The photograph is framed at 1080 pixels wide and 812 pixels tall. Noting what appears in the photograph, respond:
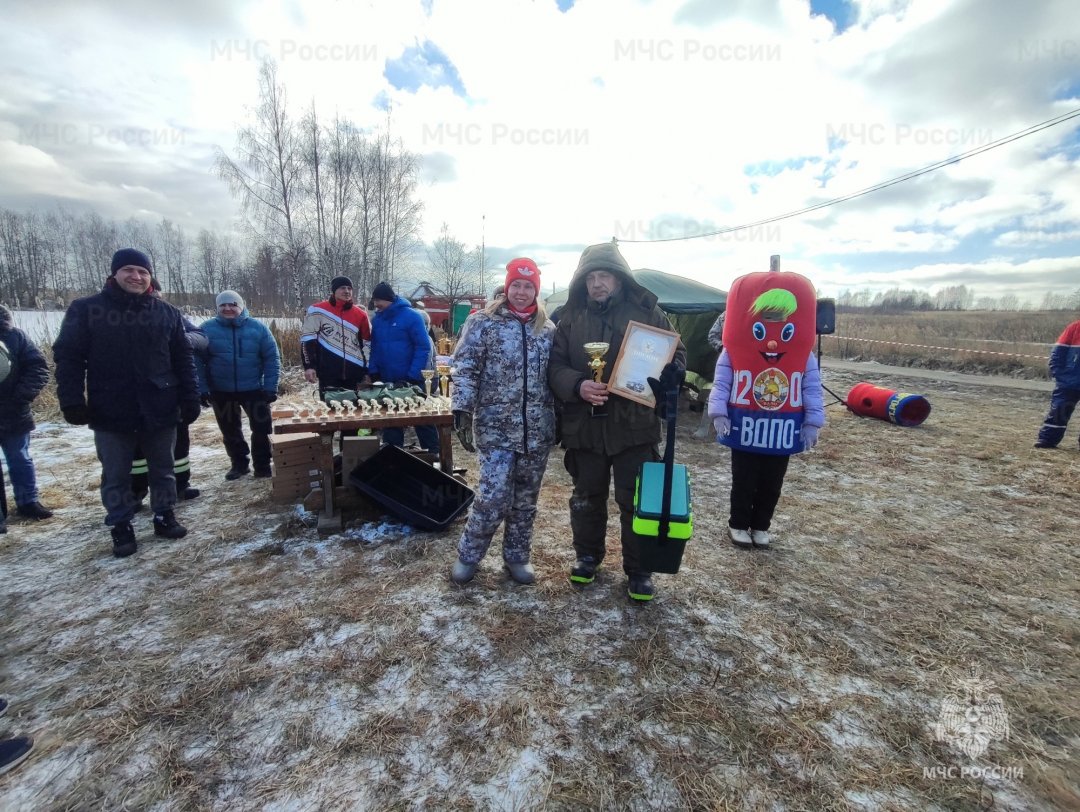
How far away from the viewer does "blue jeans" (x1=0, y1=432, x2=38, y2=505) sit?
3.98 metres

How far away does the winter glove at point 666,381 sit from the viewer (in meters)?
2.67

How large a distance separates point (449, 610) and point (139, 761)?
1420 millimetres

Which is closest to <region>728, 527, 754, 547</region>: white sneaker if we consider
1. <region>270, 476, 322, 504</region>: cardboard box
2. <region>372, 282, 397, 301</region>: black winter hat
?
<region>270, 476, 322, 504</region>: cardboard box

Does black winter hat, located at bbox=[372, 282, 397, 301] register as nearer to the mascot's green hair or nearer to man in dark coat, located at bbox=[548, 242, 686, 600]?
man in dark coat, located at bbox=[548, 242, 686, 600]

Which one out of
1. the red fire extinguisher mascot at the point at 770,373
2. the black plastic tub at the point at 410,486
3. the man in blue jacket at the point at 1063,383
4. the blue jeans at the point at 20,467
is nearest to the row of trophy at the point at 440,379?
the black plastic tub at the point at 410,486

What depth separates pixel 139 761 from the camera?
1.87 metres

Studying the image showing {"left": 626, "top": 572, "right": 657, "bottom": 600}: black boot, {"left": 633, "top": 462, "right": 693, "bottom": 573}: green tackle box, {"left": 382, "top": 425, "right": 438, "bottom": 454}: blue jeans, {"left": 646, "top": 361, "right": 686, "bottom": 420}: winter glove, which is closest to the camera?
{"left": 633, "top": 462, "right": 693, "bottom": 573}: green tackle box

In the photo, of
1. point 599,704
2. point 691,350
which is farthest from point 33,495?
Result: point 691,350

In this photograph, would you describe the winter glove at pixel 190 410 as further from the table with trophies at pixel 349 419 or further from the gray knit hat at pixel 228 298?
the gray knit hat at pixel 228 298

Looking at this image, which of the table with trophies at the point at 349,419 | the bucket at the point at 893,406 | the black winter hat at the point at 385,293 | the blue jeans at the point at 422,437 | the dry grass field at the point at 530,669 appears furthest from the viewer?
the bucket at the point at 893,406

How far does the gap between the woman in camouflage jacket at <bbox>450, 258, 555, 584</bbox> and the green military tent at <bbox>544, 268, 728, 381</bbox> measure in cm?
565

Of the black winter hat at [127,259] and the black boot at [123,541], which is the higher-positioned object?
the black winter hat at [127,259]

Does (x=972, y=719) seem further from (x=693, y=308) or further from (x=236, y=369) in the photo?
(x=693, y=308)

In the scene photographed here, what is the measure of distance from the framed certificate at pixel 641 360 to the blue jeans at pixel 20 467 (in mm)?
4832
